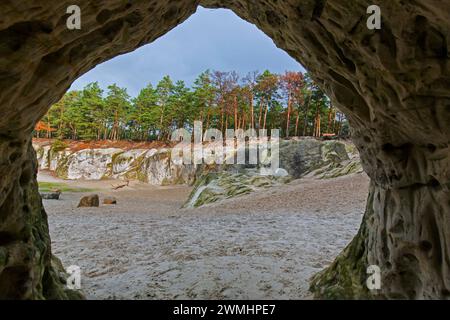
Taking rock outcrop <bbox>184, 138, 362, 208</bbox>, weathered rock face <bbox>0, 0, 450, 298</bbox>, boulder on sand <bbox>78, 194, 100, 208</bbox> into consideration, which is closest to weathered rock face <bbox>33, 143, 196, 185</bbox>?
rock outcrop <bbox>184, 138, 362, 208</bbox>

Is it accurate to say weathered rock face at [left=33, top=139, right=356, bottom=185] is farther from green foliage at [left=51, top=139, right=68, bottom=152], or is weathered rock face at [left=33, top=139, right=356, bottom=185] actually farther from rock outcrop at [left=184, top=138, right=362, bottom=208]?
rock outcrop at [left=184, top=138, right=362, bottom=208]

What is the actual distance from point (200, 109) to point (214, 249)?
127 feet

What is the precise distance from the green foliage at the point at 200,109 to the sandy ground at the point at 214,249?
26.0 meters

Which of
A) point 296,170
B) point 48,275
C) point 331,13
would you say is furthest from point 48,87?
point 296,170

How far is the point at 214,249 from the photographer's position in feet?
25.6

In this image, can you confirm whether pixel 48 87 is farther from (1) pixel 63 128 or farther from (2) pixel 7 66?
(1) pixel 63 128

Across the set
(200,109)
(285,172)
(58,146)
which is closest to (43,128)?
(58,146)

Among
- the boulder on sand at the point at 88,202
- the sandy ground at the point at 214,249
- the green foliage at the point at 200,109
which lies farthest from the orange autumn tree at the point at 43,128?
the sandy ground at the point at 214,249

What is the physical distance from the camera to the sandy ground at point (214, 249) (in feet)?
17.3

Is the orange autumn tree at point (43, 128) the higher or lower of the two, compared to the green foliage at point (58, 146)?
higher

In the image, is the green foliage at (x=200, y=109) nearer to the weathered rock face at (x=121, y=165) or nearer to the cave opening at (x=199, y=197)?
the cave opening at (x=199, y=197)

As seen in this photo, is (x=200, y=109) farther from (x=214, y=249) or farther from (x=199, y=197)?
(x=214, y=249)

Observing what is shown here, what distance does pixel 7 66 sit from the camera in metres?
2.32

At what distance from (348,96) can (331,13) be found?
1291mm
